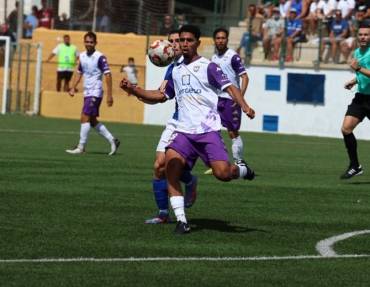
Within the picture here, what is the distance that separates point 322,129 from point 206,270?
25796mm

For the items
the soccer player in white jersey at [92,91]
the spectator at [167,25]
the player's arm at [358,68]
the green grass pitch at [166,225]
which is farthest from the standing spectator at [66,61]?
the player's arm at [358,68]

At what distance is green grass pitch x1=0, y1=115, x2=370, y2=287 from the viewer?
9.44 metres

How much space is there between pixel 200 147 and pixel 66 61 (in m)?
28.9

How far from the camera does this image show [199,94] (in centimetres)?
1201

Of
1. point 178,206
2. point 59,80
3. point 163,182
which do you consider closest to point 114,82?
point 59,80

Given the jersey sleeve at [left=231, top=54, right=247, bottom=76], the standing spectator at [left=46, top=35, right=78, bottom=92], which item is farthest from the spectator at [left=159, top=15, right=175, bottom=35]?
the jersey sleeve at [left=231, top=54, right=247, bottom=76]

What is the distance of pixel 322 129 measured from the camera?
35156 mm

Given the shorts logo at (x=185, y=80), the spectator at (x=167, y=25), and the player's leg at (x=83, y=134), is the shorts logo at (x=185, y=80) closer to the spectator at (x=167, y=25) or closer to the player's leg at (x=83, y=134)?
the player's leg at (x=83, y=134)

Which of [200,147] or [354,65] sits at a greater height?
[354,65]

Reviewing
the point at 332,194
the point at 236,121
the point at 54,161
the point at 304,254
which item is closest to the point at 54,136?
the point at 54,161

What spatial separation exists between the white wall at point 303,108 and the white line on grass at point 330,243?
21.9m

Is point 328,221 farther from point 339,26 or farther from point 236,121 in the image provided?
point 339,26

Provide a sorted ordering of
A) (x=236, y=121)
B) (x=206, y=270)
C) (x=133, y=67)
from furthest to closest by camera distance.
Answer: (x=133, y=67) → (x=236, y=121) → (x=206, y=270)

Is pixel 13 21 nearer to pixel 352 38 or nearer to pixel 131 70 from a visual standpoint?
pixel 131 70
